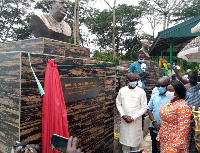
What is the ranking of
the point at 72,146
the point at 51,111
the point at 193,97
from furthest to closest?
the point at 193,97, the point at 51,111, the point at 72,146

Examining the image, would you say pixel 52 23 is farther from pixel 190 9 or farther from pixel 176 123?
pixel 190 9

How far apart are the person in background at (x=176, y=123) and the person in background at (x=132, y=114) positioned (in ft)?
2.77

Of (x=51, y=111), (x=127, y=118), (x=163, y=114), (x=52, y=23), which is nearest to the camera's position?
(x=51, y=111)

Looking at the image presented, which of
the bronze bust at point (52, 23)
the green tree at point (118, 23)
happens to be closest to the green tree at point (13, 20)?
the green tree at point (118, 23)

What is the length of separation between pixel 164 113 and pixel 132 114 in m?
1.00

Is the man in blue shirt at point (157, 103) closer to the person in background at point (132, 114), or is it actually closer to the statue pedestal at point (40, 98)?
the person in background at point (132, 114)

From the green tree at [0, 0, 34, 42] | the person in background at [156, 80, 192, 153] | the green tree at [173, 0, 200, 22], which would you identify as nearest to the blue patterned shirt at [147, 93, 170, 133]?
the person in background at [156, 80, 192, 153]

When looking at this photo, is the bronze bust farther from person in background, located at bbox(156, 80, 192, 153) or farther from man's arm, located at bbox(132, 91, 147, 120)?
person in background, located at bbox(156, 80, 192, 153)

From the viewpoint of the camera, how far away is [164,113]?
98.4 inches

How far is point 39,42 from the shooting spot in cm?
297

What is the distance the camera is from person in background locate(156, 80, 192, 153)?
7.64 ft

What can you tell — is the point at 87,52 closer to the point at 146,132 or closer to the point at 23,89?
the point at 23,89

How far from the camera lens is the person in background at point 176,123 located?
2328mm

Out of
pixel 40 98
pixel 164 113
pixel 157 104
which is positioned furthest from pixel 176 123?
pixel 40 98
